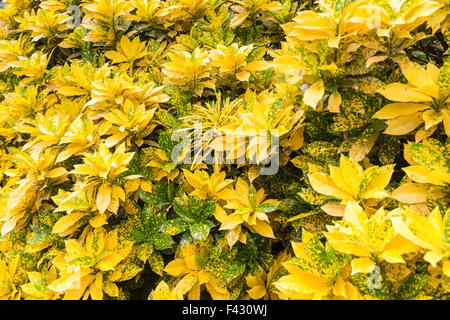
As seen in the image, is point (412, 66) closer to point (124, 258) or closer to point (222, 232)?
point (222, 232)

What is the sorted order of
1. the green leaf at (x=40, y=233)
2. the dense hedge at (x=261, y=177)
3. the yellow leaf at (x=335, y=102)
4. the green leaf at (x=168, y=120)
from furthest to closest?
the green leaf at (x=168, y=120)
the green leaf at (x=40, y=233)
the yellow leaf at (x=335, y=102)
the dense hedge at (x=261, y=177)

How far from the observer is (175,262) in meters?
1.36

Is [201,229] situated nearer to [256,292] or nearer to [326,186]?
[256,292]

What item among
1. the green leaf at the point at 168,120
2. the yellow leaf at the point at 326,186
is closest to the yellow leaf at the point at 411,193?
the yellow leaf at the point at 326,186

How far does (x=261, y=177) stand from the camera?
4.99 ft

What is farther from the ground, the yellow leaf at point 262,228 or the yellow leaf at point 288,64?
the yellow leaf at point 288,64

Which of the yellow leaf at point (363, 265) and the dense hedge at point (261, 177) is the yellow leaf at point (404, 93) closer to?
the dense hedge at point (261, 177)

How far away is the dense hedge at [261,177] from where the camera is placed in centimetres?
102

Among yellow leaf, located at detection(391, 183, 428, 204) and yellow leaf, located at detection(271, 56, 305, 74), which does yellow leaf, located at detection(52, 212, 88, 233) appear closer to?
yellow leaf, located at detection(271, 56, 305, 74)

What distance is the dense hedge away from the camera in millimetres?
1023

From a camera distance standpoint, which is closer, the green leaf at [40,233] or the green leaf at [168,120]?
the green leaf at [40,233]

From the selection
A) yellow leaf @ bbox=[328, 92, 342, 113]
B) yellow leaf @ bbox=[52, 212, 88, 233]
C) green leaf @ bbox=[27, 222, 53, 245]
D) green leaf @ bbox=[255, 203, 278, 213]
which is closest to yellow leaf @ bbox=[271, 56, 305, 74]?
yellow leaf @ bbox=[328, 92, 342, 113]


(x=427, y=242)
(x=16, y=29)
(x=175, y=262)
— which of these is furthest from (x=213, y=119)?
(x=16, y=29)
